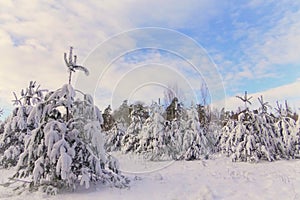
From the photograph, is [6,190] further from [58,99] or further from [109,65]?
[109,65]

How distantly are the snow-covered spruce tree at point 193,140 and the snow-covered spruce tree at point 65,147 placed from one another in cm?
713

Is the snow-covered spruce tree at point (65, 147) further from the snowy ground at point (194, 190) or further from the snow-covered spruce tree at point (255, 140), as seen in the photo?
the snow-covered spruce tree at point (255, 140)

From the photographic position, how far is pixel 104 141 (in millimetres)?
6238

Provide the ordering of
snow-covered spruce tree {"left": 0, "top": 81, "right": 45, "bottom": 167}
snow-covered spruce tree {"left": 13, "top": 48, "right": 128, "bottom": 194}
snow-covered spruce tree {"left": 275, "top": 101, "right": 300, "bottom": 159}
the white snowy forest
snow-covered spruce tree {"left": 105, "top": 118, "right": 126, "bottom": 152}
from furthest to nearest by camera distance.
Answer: snow-covered spruce tree {"left": 105, "top": 118, "right": 126, "bottom": 152} → snow-covered spruce tree {"left": 275, "top": 101, "right": 300, "bottom": 159} → snow-covered spruce tree {"left": 0, "top": 81, "right": 45, "bottom": 167} → the white snowy forest → snow-covered spruce tree {"left": 13, "top": 48, "right": 128, "bottom": 194}

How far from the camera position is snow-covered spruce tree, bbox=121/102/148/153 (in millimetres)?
16484

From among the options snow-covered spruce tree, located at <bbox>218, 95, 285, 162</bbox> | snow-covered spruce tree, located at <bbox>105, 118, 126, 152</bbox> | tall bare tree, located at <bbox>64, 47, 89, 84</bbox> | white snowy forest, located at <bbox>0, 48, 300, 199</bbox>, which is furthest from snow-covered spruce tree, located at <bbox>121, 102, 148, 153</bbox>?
tall bare tree, located at <bbox>64, 47, 89, 84</bbox>

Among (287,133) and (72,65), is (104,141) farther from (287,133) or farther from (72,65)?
(287,133)

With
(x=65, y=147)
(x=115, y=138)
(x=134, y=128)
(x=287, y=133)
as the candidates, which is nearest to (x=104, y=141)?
(x=65, y=147)

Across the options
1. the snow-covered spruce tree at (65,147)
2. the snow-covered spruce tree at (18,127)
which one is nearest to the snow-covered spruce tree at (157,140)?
the snow-covered spruce tree at (18,127)

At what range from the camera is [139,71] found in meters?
9.59

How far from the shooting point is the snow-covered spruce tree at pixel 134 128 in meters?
16.5

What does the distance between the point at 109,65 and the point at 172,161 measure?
644cm

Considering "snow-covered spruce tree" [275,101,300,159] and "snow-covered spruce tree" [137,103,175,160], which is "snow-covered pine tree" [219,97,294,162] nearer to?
"snow-covered spruce tree" [275,101,300,159]

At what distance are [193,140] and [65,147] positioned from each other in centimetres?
879
